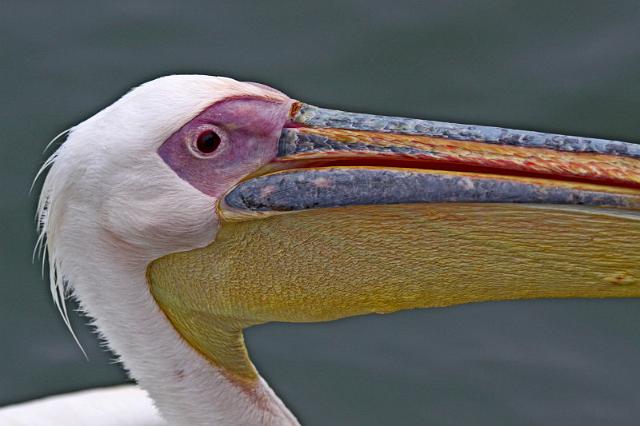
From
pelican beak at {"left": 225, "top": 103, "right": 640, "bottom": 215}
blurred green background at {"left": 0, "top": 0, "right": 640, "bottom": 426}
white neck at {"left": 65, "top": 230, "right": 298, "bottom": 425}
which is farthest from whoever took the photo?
blurred green background at {"left": 0, "top": 0, "right": 640, "bottom": 426}

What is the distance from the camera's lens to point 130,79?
6746 millimetres

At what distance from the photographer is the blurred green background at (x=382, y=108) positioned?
5.93 meters

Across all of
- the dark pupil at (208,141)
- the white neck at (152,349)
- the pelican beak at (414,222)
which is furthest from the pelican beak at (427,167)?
the white neck at (152,349)

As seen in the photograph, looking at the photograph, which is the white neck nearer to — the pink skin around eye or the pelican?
the pelican

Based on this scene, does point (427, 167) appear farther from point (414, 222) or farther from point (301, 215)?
point (301, 215)

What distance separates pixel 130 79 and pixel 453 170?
365 centimetres

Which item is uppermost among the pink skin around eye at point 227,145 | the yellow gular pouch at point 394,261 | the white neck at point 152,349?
the pink skin around eye at point 227,145

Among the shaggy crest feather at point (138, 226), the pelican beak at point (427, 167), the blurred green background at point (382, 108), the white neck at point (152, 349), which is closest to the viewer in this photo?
the pelican beak at point (427, 167)

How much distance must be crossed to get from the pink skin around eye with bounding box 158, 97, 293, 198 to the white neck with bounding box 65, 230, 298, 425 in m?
0.30

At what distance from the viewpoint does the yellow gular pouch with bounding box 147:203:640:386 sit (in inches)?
132

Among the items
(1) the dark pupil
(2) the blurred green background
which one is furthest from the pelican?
(2) the blurred green background

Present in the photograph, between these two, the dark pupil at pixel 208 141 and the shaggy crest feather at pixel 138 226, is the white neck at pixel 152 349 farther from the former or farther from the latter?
the dark pupil at pixel 208 141

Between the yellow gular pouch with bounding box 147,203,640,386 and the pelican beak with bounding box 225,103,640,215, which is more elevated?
the pelican beak with bounding box 225,103,640,215

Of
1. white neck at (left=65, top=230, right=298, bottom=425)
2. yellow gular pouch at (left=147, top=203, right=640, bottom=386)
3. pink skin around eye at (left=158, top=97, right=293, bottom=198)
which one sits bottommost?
white neck at (left=65, top=230, right=298, bottom=425)
